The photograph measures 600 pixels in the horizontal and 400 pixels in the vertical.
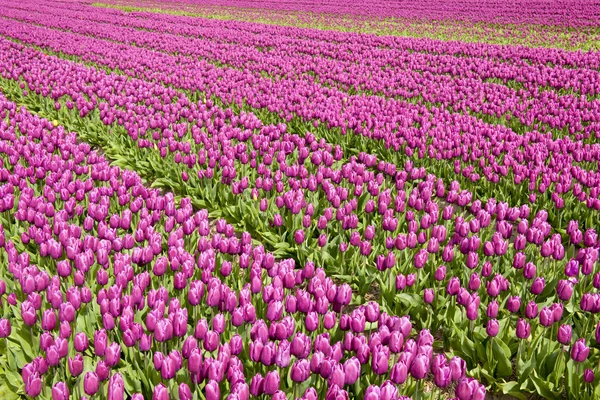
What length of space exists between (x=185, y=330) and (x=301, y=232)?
1637mm

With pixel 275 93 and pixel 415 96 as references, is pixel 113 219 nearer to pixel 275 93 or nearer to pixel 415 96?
pixel 275 93

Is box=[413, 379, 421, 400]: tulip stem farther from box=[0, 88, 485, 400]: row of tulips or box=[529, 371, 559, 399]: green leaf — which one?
box=[529, 371, 559, 399]: green leaf

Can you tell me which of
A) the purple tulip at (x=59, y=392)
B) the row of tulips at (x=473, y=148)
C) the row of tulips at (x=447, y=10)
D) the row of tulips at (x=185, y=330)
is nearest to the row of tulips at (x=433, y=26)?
the row of tulips at (x=447, y=10)

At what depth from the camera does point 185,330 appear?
9.64ft

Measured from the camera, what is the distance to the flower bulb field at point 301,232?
287 cm

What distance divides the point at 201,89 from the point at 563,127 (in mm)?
6924

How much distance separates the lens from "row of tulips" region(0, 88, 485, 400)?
100 inches

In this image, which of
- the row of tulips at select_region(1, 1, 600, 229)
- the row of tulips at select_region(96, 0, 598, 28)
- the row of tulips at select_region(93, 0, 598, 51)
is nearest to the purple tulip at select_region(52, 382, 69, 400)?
the row of tulips at select_region(1, 1, 600, 229)

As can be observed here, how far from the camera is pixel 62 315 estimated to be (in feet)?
10.0

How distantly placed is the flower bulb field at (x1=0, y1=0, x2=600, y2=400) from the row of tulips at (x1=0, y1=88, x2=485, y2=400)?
0.02 m

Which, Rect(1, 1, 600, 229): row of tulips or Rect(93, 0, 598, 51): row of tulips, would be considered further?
Rect(93, 0, 598, 51): row of tulips

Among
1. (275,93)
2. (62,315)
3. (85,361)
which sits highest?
(275,93)

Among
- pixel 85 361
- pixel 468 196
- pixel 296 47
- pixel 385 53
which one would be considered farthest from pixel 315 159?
pixel 296 47

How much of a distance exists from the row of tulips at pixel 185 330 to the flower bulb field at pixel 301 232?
2cm
